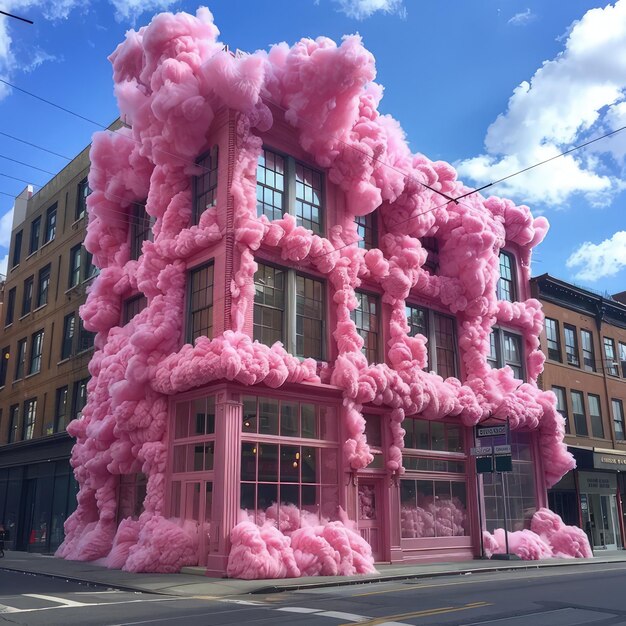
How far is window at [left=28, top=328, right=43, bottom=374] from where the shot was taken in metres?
30.3

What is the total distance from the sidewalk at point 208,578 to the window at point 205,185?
32.6 ft

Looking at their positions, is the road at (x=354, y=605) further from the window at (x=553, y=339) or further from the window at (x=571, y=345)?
the window at (x=571, y=345)

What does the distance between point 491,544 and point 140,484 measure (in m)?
12.0

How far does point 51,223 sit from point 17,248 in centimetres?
465

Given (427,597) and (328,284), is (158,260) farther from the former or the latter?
(427,597)

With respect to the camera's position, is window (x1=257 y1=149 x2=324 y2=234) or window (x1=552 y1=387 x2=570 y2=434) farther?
window (x1=552 y1=387 x2=570 y2=434)

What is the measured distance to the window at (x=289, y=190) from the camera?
2003cm

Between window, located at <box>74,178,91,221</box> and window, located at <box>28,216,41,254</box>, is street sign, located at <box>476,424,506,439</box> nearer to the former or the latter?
window, located at <box>74,178,91,221</box>

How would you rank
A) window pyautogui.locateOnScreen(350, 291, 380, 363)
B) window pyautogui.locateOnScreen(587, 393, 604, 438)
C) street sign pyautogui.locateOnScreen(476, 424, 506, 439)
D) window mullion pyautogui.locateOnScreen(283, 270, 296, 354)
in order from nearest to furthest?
window mullion pyautogui.locateOnScreen(283, 270, 296, 354)
window pyautogui.locateOnScreen(350, 291, 380, 363)
street sign pyautogui.locateOnScreen(476, 424, 506, 439)
window pyautogui.locateOnScreen(587, 393, 604, 438)

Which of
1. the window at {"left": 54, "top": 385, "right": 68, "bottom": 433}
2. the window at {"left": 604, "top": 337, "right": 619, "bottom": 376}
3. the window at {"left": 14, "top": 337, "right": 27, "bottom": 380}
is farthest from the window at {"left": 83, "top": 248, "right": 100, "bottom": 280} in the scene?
the window at {"left": 604, "top": 337, "right": 619, "bottom": 376}

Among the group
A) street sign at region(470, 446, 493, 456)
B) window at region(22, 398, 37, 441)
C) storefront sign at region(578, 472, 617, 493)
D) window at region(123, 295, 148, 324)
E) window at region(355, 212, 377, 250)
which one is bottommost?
storefront sign at region(578, 472, 617, 493)

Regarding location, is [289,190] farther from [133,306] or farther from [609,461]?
[609,461]

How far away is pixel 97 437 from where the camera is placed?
65.3ft

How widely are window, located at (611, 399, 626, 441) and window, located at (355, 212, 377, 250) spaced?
17613mm
